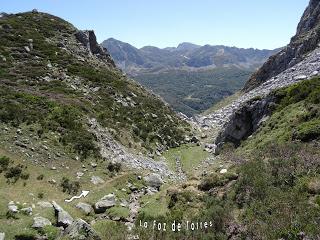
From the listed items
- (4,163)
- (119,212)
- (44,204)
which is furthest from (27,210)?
(4,163)

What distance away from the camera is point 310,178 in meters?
17.6

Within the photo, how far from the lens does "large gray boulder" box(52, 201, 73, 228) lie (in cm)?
2097

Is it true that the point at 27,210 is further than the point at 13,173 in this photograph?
No

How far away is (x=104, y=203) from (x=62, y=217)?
4262 millimetres

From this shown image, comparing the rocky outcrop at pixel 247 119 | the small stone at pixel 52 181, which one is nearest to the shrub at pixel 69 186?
the small stone at pixel 52 181

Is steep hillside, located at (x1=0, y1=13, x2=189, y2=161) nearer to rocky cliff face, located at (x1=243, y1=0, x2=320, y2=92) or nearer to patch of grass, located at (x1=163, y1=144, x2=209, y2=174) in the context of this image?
patch of grass, located at (x1=163, y1=144, x2=209, y2=174)

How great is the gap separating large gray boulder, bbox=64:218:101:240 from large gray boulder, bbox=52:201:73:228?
6.25 feet

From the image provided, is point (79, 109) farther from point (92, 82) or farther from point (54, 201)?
point (54, 201)

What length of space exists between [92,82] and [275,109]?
103 feet

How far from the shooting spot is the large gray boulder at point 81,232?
58.1 ft

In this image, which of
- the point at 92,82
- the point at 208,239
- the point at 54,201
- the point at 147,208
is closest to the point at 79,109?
the point at 92,82

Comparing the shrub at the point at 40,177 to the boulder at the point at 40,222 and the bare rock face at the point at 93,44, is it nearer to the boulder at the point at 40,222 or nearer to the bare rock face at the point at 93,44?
the boulder at the point at 40,222

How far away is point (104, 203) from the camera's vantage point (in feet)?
83.1

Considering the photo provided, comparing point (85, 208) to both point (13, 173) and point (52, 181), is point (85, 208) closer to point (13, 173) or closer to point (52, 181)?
point (52, 181)
